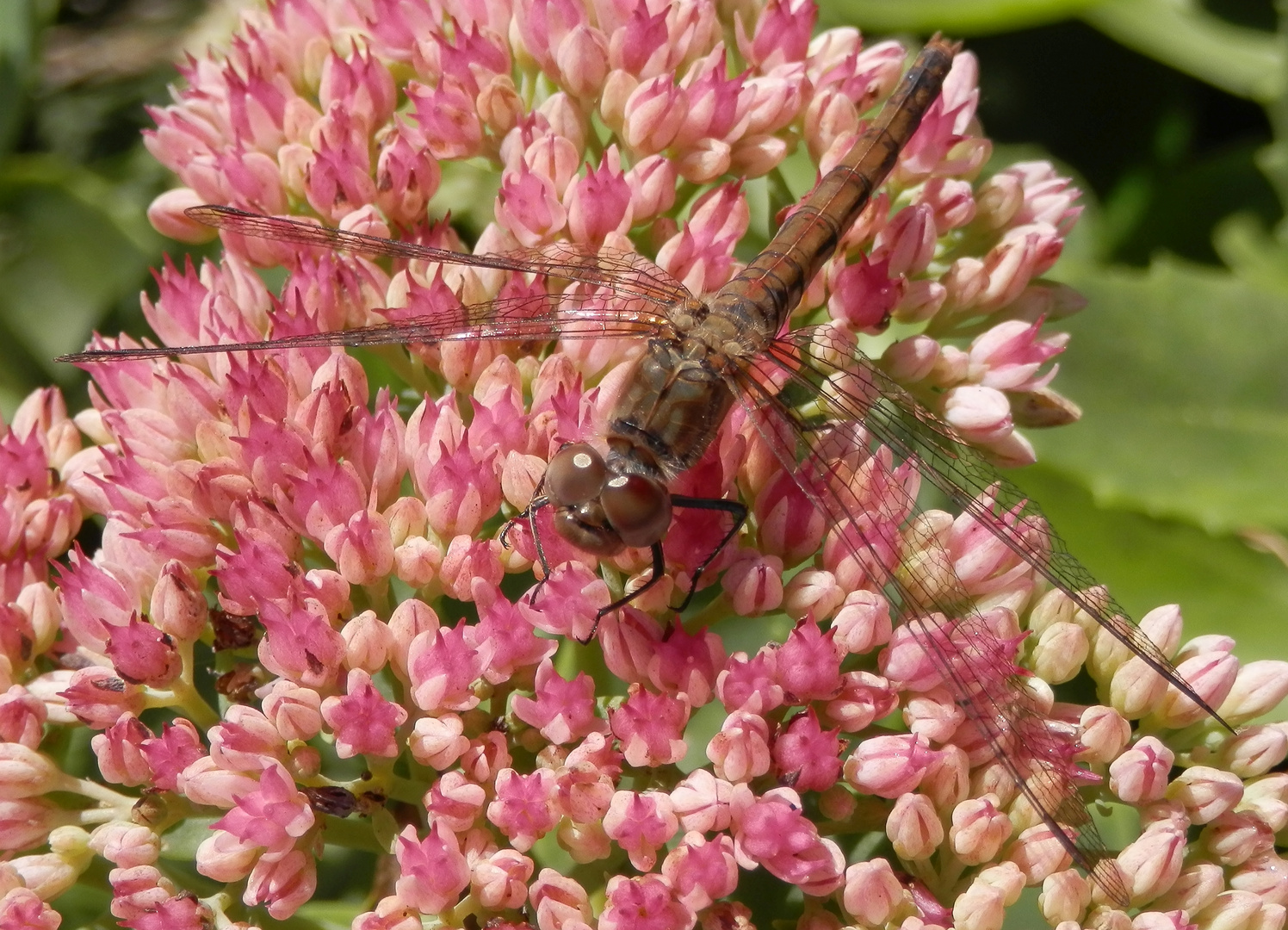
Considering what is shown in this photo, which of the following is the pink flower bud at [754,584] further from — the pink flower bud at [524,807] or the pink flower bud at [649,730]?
the pink flower bud at [524,807]

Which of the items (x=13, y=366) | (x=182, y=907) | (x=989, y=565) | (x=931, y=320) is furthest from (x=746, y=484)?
(x=13, y=366)

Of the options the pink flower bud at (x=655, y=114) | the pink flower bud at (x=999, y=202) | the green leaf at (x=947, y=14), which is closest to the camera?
the pink flower bud at (x=655, y=114)

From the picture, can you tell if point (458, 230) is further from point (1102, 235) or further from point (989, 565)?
point (1102, 235)

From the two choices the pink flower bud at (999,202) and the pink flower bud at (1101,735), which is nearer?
the pink flower bud at (1101,735)

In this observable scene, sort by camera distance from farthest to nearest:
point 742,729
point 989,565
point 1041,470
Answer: point 1041,470, point 989,565, point 742,729

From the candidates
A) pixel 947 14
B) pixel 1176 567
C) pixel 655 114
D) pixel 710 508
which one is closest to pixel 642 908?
pixel 710 508

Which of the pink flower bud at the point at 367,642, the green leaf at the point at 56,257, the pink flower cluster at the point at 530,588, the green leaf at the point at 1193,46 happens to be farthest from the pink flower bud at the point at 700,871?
the green leaf at the point at 1193,46

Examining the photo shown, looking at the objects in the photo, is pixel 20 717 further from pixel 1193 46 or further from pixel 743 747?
pixel 1193 46

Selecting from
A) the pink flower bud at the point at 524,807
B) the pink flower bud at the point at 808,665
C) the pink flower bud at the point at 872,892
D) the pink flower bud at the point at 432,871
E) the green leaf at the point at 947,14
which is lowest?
the pink flower bud at the point at 432,871
